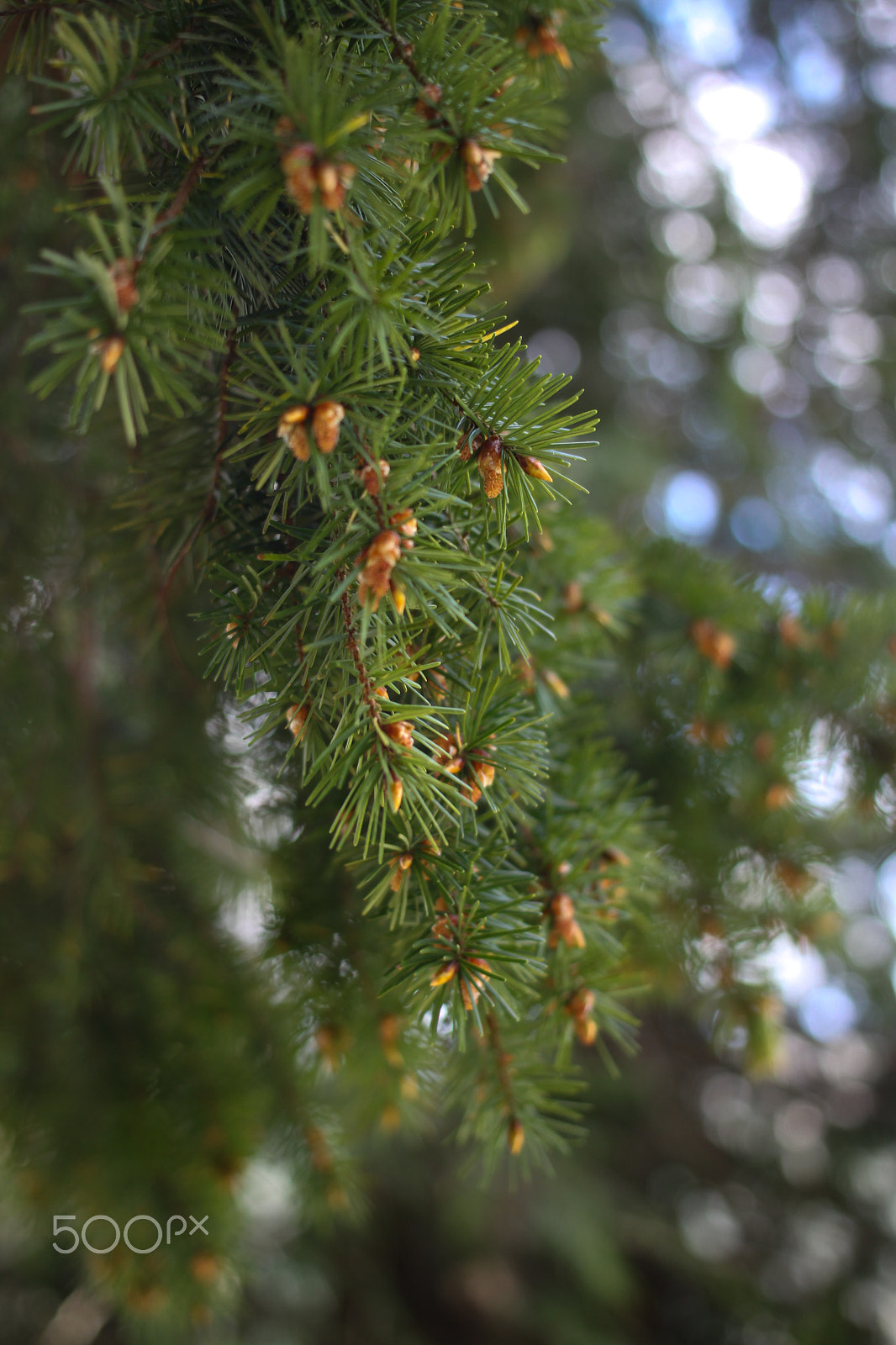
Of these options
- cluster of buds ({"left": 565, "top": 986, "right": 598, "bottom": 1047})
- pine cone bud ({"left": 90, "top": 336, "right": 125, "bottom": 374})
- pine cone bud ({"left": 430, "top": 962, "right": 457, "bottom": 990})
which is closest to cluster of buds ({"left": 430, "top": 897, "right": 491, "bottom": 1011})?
pine cone bud ({"left": 430, "top": 962, "right": 457, "bottom": 990})

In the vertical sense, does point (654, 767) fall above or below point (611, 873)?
below

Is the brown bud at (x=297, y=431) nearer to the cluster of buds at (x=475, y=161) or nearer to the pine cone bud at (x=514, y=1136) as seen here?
the cluster of buds at (x=475, y=161)

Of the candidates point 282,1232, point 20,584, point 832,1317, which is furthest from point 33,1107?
point 832,1317

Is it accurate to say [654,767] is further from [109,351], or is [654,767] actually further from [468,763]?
[109,351]

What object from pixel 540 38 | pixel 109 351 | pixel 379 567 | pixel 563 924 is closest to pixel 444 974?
pixel 563 924

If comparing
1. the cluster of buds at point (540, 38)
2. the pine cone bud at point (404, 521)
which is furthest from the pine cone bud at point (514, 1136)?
the cluster of buds at point (540, 38)

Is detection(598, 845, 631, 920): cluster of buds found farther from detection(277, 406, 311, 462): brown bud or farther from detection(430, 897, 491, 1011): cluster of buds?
detection(277, 406, 311, 462): brown bud
